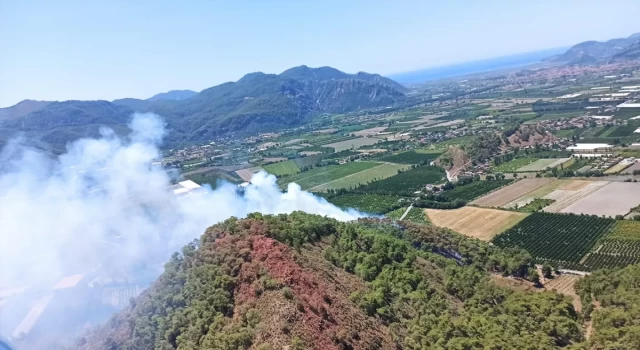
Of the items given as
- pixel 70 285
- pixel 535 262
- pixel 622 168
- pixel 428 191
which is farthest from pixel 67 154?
pixel 622 168

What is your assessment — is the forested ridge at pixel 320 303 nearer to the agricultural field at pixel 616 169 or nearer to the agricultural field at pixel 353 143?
the agricultural field at pixel 616 169

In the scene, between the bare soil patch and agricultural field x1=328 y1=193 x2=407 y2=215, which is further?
agricultural field x1=328 y1=193 x2=407 y2=215

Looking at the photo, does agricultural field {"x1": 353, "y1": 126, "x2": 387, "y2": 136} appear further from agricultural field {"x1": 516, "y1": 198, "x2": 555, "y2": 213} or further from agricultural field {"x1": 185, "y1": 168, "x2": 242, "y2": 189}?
agricultural field {"x1": 516, "y1": 198, "x2": 555, "y2": 213}

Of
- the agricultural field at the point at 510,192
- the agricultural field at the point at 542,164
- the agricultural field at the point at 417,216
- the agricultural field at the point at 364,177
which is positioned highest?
the agricultural field at the point at 364,177

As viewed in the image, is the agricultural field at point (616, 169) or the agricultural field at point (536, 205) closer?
the agricultural field at point (536, 205)

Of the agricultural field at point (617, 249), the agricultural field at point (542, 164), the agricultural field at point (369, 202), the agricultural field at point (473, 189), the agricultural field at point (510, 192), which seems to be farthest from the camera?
the agricultural field at point (542, 164)

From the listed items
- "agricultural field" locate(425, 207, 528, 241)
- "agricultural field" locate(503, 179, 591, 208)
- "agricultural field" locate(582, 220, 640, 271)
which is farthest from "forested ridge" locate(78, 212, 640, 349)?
"agricultural field" locate(503, 179, 591, 208)

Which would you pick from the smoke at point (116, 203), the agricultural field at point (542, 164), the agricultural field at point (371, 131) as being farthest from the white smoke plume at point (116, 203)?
the agricultural field at point (371, 131)
